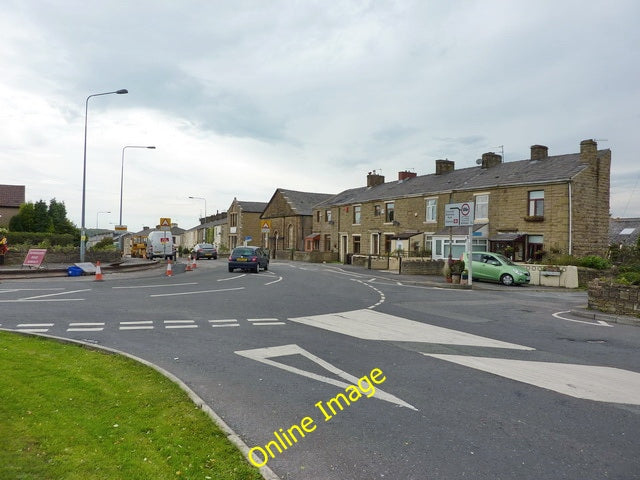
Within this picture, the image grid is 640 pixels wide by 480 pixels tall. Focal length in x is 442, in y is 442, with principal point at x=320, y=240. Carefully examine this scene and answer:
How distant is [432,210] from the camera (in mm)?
35875

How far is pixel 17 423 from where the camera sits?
416 centimetres

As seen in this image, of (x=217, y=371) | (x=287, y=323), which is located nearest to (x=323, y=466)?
(x=217, y=371)

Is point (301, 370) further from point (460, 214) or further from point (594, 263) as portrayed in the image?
point (594, 263)

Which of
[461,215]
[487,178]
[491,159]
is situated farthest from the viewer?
[491,159]

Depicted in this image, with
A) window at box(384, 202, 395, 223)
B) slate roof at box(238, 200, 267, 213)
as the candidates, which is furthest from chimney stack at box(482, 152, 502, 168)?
slate roof at box(238, 200, 267, 213)

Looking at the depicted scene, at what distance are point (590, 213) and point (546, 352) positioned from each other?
23515mm

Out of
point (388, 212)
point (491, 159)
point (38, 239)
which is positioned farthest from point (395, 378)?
point (38, 239)

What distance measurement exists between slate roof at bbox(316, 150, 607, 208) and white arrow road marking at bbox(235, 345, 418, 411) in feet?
80.9

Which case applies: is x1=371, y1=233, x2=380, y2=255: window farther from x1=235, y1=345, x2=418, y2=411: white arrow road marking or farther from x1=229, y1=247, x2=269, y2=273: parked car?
x1=235, y1=345, x2=418, y2=411: white arrow road marking

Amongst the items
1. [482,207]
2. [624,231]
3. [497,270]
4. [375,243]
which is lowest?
[497,270]

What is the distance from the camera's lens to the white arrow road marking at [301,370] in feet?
18.4

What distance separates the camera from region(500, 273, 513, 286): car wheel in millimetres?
23466

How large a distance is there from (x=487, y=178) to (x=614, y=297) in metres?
20.7

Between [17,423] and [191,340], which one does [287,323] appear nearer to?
[191,340]
